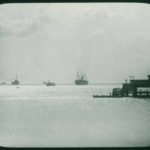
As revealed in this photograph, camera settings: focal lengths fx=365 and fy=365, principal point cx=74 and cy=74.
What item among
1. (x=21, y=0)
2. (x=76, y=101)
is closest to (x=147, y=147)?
(x=21, y=0)

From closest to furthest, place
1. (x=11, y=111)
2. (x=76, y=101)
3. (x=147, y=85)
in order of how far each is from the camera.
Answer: (x=147, y=85), (x=76, y=101), (x=11, y=111)

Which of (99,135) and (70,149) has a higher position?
(70,149)

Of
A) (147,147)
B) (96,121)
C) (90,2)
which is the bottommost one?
(96,121)

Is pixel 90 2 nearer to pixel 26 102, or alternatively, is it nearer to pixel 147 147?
pixel 147 147

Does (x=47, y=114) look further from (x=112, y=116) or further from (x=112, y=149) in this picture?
(x=112, y=149)

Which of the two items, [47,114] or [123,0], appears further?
[47,114]

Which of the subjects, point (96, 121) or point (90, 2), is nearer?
point (90, 2)

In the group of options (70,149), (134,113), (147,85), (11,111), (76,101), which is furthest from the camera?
(11,111)

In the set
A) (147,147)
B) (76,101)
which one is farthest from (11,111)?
(147,147)

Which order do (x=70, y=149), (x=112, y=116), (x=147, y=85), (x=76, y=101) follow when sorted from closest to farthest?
1. (x=70, y=149)
2. (x=147, y=85)
3. (x=112, y=116)
4. (x=76, y=101)
